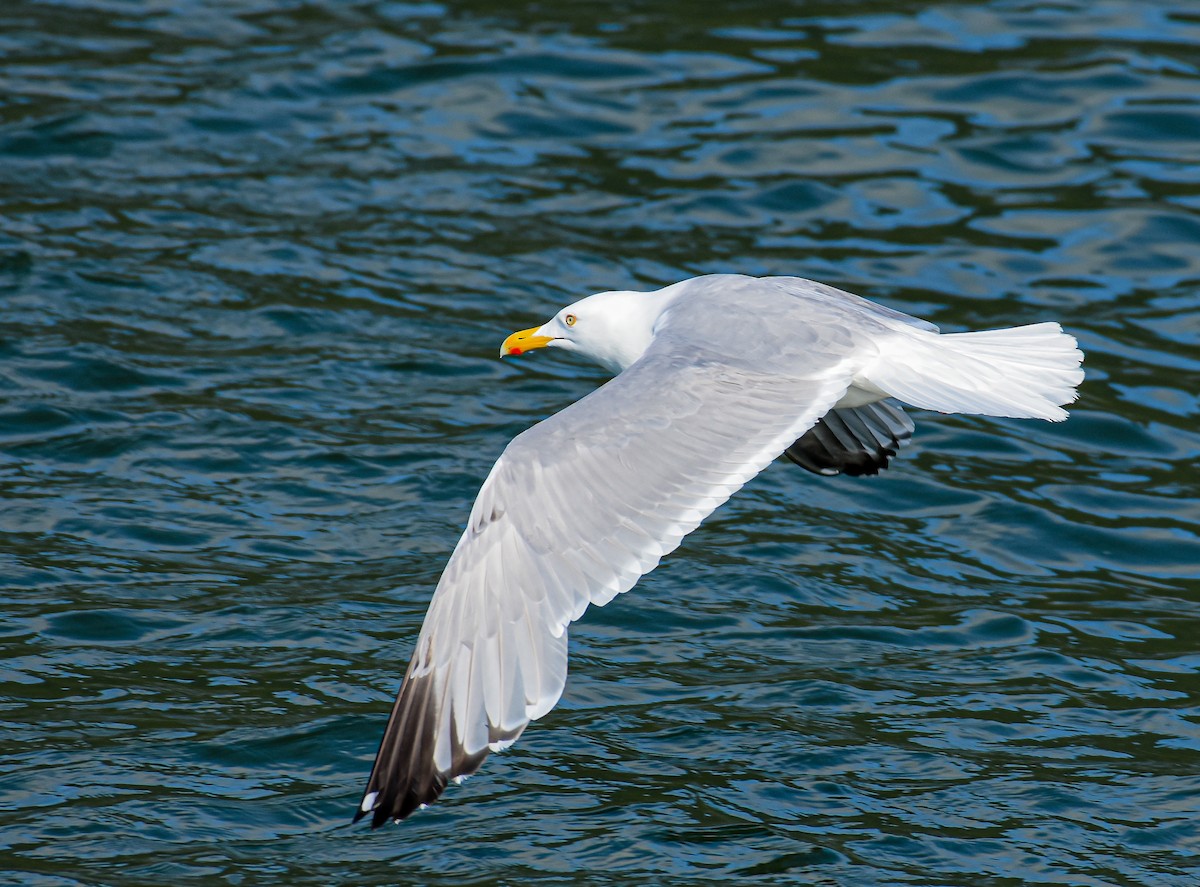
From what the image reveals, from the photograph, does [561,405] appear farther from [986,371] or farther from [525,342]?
[986,371]

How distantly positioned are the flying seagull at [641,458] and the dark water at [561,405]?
59 cm

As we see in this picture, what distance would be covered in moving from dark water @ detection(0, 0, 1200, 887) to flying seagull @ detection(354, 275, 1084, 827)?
587 millimetres

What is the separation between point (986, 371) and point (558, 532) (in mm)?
1608

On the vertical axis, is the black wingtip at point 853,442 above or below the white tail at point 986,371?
below

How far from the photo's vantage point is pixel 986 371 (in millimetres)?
5801

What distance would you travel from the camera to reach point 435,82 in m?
11.5

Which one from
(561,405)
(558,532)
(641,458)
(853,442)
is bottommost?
(561,405)

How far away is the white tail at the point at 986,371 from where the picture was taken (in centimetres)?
557

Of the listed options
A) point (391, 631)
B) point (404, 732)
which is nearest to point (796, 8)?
point (391, 631)

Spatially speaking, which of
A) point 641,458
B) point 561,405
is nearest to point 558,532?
point 641,458

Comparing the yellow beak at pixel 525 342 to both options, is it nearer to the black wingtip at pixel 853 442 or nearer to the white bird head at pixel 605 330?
the white bird head at pixel 605 330

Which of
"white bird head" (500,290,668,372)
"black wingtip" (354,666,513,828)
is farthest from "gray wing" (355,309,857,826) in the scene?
"white bird head" (500,290,668,372)

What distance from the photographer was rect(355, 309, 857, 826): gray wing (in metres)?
4.87

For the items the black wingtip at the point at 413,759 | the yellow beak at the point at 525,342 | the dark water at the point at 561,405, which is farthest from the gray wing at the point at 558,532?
the yellow beak at the point at 525,342
